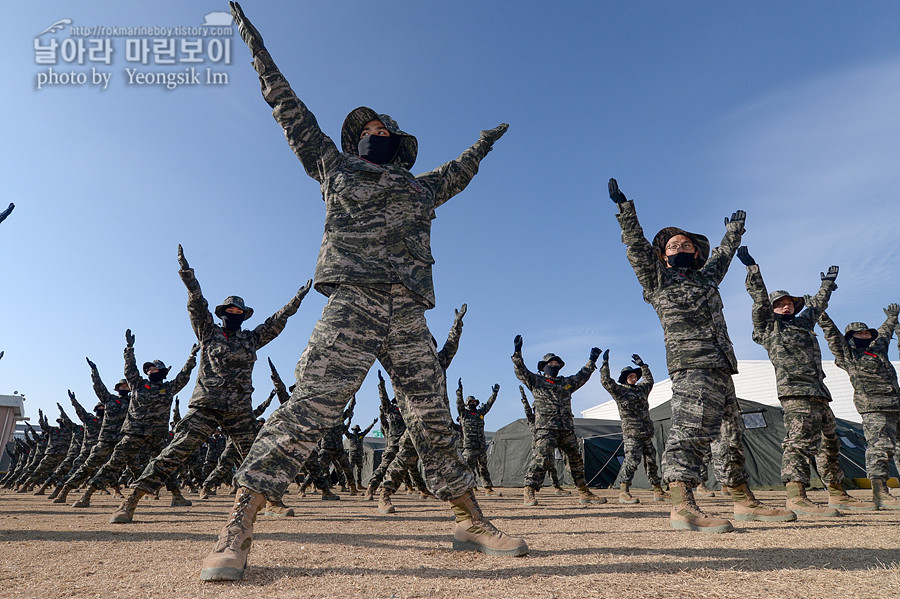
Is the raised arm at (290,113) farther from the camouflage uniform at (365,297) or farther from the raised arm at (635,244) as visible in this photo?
the raised arm at (635,244)

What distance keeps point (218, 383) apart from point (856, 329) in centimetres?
974

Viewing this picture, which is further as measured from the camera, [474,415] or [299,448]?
[474,415]

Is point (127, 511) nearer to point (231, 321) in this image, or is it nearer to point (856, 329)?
point (231, 321)

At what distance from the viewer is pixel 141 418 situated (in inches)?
329

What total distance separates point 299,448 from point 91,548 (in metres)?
2.54

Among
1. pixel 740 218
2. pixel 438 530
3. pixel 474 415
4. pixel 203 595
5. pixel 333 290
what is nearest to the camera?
pixel 203 595

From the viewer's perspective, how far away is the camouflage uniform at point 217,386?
599 centimetres

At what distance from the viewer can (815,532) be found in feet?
13.3

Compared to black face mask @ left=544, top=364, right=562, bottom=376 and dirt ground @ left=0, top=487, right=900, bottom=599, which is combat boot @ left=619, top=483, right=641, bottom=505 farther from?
dirt ground @ left=0, top=487, right=900, bottom=599

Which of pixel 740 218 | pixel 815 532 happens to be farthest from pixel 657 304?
pixel 815 532

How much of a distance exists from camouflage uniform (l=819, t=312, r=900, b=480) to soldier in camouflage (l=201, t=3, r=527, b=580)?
7165 millimetres

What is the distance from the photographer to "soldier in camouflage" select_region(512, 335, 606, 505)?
9125 mm

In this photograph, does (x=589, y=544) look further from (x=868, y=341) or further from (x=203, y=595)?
(x=868, y=341)

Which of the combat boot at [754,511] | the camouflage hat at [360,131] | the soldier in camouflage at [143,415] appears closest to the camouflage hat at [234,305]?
the soldier in camouflage at [143,415]
